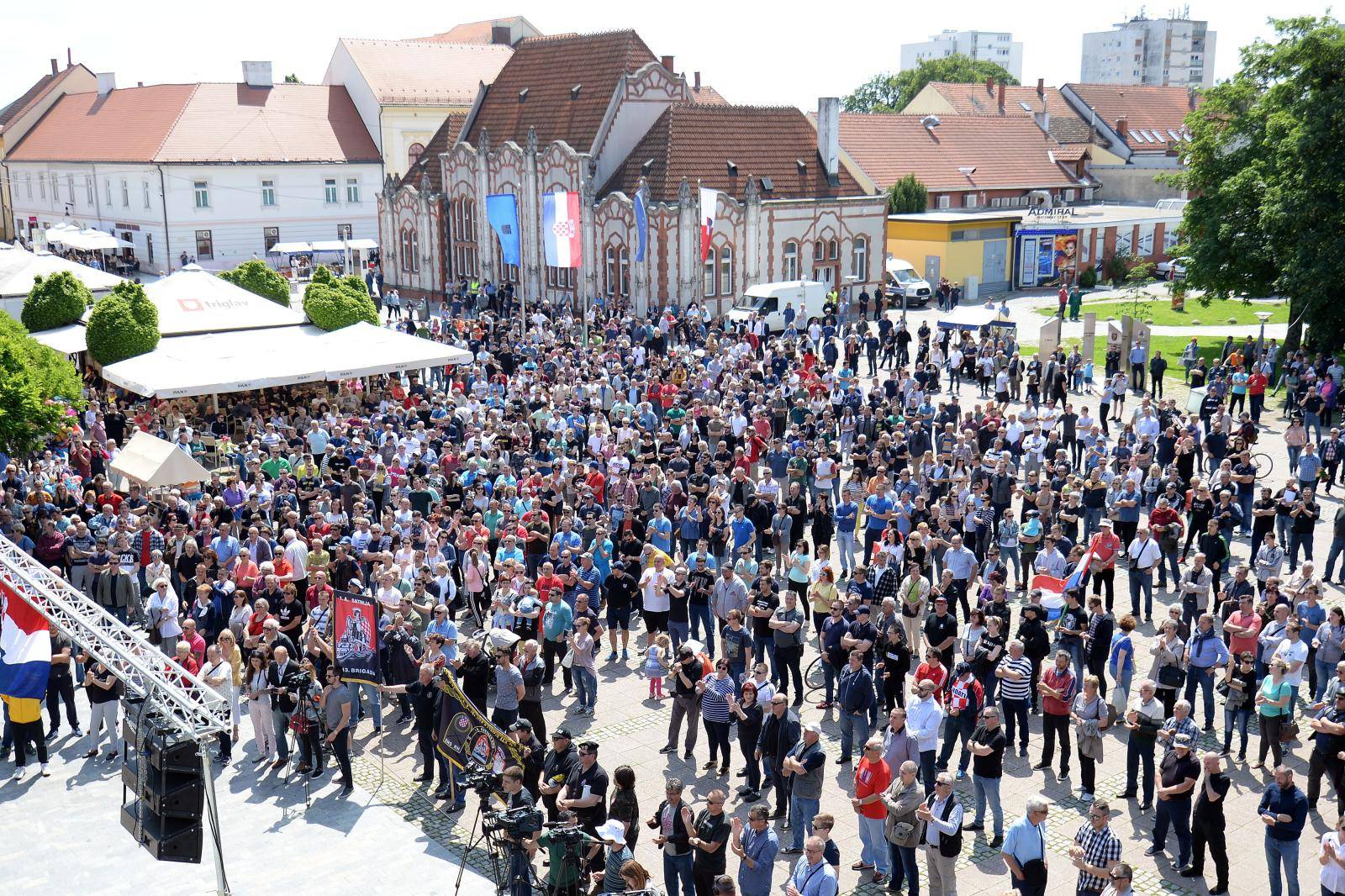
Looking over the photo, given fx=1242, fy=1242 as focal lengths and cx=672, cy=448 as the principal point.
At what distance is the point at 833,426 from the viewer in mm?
24109

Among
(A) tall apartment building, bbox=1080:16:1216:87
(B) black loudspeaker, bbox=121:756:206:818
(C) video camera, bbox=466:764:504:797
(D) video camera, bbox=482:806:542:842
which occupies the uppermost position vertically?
(A) tall apartment building, bbox=1080:16:1216:87

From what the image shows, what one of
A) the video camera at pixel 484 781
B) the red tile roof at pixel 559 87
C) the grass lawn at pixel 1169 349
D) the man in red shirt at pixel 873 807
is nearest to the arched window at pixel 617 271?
the red tile roof at pixel 559 87

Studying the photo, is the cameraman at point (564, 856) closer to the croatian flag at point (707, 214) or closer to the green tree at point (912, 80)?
the croatian flag at point (707, 214)

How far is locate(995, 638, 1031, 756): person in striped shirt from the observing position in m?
12.3

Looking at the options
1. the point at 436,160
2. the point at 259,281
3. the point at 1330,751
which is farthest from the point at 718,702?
the point at 436,160

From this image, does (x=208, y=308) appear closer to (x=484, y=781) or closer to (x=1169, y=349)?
(x=484, y=781)

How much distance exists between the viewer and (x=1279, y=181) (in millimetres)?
31578

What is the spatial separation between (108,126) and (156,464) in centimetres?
5368

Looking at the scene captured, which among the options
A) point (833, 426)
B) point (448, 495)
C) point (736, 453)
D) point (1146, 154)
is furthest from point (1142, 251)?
point (448, 495)

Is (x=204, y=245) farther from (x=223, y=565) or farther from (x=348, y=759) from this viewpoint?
(x=348, y=759)

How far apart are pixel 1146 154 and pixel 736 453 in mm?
56203

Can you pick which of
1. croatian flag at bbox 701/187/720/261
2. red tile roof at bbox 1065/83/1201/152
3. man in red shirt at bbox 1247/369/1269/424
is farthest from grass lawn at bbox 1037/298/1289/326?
red tile roof at bbox 1065/83/1201/152

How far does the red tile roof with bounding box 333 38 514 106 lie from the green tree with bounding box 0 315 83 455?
4592 cm

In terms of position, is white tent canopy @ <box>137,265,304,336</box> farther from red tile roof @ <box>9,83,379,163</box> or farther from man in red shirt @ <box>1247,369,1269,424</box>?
red tile roof @ <box>9,83,379,163</box>
